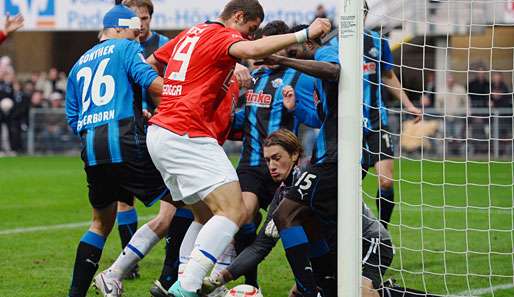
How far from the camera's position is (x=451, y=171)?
18.8 m

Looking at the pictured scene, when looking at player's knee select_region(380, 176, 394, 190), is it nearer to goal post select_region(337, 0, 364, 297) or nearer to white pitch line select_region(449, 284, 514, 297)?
white pitch line select_region(449, 284, 514, 297)

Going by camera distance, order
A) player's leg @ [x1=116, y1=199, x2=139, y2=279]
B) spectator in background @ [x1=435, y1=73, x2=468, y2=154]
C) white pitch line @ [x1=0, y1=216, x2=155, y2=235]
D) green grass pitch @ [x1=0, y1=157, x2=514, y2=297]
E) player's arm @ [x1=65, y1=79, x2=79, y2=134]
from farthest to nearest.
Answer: spectator in background @ [x1=435, y1=73, x2=468, y2=154]
white pitch line @ [x1=0, y1=216, x2=155, y2=235]
player's leg @ [x1=116, y1=199, x2=139, y2=279]
green grass pitch @ [x1=0, y1=157, x2=514, y2=297]
player's arm @ [x1=65, y1=79, x2=79, y2=134]

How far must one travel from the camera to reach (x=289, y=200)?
6.86 m

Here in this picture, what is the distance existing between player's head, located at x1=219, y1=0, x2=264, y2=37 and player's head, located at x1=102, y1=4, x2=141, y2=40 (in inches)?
36.1

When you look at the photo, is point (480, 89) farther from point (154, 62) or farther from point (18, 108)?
point (154, 62)

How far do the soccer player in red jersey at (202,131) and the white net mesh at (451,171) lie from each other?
1080mm

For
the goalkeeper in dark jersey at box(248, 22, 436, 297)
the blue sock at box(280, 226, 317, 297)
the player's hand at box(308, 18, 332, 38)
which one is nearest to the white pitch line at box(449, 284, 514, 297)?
the goalkeeper in dark jersey at box(248, 22, 436, 297)

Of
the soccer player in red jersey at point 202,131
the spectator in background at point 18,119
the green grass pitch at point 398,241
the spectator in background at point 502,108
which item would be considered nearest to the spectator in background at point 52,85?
the spectator in background at point 18,119

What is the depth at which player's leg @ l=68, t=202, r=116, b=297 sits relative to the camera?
6.97 metres

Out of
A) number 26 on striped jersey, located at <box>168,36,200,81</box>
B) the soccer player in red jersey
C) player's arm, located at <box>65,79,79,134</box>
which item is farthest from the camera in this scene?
player's arm, located at <box>65,79,79,134</box>

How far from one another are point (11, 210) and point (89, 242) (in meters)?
6.77

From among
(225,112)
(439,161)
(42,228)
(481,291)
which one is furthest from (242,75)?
(42,228)

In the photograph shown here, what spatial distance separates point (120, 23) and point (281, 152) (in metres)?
1.50

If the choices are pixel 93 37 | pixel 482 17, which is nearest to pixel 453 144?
pixel 482 17
